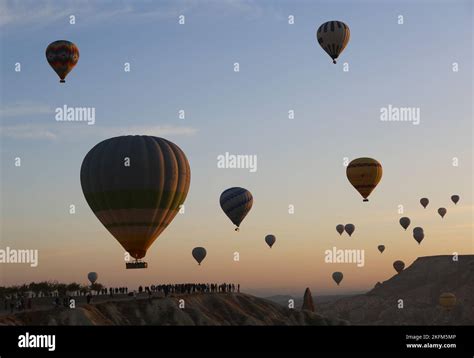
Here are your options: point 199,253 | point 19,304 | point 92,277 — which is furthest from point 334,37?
point 92,277

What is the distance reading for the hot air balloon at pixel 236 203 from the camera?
116938 millimetres

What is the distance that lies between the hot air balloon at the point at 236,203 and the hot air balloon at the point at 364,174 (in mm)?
14958

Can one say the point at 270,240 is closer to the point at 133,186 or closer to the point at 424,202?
the point at 424,202

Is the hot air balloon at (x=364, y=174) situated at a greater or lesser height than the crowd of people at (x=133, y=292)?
greater

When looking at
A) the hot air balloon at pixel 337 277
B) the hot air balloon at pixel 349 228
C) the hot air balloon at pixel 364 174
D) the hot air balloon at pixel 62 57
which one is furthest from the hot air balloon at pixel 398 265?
the hot air balloon at pixel 62 57


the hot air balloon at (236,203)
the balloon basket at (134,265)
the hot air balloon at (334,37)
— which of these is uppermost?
the hot air balloon at (334,37)

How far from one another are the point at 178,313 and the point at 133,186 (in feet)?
100

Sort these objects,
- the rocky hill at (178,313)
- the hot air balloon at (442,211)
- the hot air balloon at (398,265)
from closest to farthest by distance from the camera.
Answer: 1. the rocky hill at (178,313)
2. the hot air balloon at (442,211)
3. the hot air balloon at (398,265)

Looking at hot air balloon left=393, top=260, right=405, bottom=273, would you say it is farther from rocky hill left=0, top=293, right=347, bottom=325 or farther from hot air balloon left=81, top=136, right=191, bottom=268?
hot air balloon left=81, top=136, right=191, bottom=268

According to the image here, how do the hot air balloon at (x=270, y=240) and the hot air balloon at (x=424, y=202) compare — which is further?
the hot air balloon at (x=424, y=202)

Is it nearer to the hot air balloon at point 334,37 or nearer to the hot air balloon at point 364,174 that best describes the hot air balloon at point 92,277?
the hot air balloon at point 364,174

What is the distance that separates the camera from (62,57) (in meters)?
94.2
